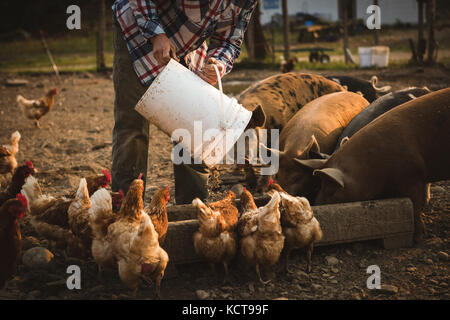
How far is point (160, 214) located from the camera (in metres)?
2.94

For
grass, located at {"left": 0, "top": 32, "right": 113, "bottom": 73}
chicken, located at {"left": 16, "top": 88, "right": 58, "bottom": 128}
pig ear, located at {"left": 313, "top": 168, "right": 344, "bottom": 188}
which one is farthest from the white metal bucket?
grass, located at {"left": 0, "top": 32, "right": 113, "bottom": 73}

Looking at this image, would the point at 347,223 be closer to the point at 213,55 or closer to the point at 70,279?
the point at 213,55

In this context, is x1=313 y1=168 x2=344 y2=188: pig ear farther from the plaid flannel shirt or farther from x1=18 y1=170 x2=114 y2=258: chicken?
x1=18 y1=170 x2=114 y2=258: chicken

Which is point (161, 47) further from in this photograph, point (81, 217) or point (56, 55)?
point (56, 55)

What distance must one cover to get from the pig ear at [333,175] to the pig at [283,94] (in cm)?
155

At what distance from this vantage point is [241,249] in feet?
9.39

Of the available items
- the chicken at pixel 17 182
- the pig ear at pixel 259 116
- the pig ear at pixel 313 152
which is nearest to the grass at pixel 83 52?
the pig ear at pixel 313 152

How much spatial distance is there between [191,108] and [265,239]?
0.90 m

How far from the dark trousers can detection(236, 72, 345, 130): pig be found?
156 centimetres

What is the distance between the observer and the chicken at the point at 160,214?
112 inches

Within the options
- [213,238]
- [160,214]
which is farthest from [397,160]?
[160,214]

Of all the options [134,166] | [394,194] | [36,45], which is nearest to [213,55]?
[134,166]

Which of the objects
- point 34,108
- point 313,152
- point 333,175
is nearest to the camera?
point 333,175

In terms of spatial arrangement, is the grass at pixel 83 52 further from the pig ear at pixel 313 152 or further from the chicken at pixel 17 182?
the chicken at pixel 17 182
